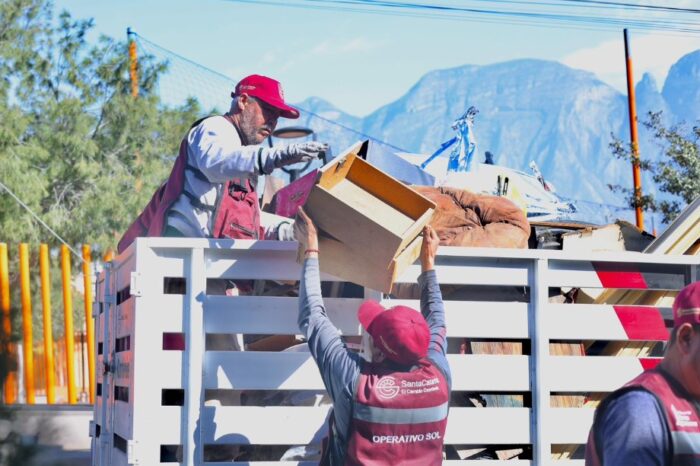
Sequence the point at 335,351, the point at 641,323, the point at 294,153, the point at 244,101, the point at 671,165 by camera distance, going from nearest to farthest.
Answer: the point at 335,351 < the point at 294,153 < the point at 641,323 < the point at 244,101 < the point at 671,165

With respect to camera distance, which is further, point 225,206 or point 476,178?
point 476,178

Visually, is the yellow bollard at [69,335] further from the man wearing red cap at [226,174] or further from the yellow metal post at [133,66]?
the man wearing red cap at [226,174]

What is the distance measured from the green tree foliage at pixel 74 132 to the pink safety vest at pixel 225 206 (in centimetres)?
1679

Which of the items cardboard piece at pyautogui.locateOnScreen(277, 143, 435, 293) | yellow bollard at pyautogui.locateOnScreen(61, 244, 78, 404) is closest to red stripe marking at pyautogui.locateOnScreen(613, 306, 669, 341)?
cardboard piece at pyautogui.locateOnScreen(277, 143, 435, 293)

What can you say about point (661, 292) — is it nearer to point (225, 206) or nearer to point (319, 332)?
point (319, 332)

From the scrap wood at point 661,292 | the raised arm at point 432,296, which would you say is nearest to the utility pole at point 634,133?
the scrap wood at point 661,292

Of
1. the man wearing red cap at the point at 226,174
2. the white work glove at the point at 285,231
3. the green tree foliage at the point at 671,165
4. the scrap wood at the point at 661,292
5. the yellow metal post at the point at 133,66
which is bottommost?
the scrap wood at the point at 661,292

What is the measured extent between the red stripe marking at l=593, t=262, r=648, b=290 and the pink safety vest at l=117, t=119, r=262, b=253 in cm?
164

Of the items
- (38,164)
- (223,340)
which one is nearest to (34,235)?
(38,164)

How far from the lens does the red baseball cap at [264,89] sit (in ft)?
17.4

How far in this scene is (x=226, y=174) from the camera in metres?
4.87

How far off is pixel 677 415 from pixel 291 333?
6.64 feet

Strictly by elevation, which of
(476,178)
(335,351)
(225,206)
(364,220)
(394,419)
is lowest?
(394,419)

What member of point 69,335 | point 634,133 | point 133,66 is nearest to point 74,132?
point 133,66
